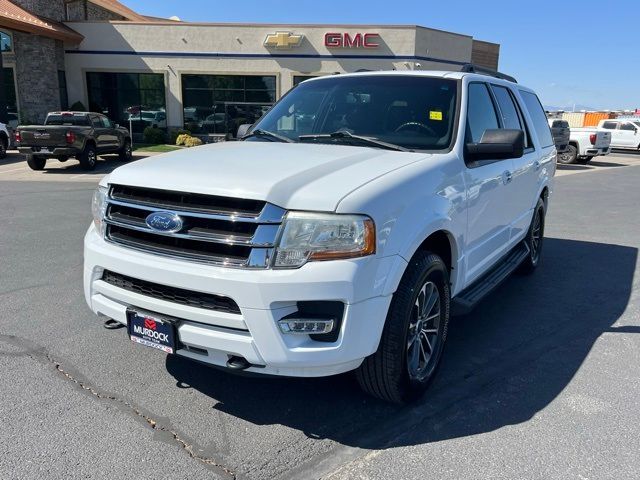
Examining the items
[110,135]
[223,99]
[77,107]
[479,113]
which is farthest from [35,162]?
[479,113]

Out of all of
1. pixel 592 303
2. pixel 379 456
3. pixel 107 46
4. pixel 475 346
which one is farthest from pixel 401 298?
pixel 107 46

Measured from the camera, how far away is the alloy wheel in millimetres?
3266

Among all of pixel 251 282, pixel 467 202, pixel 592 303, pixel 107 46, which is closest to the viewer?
pixel 251 282

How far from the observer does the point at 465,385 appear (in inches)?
142

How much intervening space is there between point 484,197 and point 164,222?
233 cm

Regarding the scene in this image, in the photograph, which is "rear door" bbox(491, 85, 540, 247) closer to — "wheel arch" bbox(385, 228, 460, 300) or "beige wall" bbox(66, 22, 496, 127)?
"wheel arch" bbox(385, 228, 460, 300)

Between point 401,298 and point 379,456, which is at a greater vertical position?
point 401,298

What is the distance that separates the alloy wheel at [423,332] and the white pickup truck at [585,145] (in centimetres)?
2217

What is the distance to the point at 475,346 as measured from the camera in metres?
4.27

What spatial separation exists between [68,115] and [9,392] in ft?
53.5

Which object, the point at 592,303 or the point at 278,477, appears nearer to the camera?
the point at 278,477

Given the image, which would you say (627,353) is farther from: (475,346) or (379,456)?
(379,456)

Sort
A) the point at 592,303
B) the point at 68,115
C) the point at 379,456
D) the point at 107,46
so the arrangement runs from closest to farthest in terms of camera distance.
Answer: the point at 379,456
the point at 592,303
the point at 68,115
the point at 107,46

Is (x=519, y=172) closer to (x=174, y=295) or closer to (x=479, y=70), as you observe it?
(x=479, y=70)
